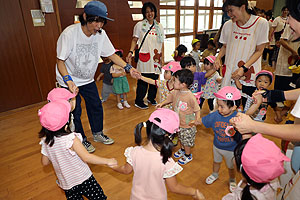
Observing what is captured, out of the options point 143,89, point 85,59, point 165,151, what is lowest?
point 143,89

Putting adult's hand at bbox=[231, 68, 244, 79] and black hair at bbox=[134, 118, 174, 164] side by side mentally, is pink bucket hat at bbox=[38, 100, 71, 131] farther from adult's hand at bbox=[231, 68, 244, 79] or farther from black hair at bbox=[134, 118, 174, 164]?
adult's hand at bbox=[231, 68, 244, 79]

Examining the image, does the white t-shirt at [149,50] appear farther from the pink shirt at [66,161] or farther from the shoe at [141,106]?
the pink shirt at [66,161]

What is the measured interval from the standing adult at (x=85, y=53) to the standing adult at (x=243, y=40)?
117 cm

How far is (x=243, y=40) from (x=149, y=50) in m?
1.68

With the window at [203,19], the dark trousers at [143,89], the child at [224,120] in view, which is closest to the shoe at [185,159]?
the child at [224,120]

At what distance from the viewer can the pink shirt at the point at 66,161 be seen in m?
1.38

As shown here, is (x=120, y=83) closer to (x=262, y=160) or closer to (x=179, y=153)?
(x=179, y=153)

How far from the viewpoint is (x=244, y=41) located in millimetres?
2270

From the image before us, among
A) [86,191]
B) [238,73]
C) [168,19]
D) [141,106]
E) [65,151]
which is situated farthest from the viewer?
[168,19]

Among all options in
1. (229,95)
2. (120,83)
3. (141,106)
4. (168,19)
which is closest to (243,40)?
(229,95)

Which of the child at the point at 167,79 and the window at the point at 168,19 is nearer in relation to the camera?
the child at the point at 167,79

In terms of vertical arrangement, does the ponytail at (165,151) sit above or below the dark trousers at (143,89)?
above

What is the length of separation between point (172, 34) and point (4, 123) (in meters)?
5.71

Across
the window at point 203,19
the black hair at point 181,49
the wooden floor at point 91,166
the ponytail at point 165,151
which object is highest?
the window at point 203,19
